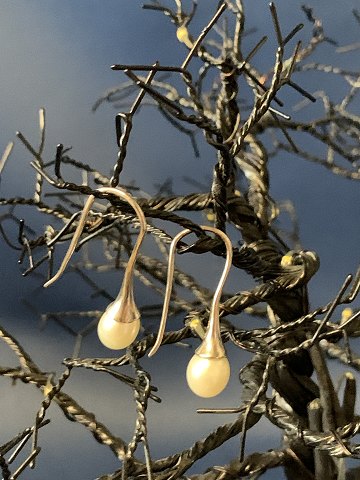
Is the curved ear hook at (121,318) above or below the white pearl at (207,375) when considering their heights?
above

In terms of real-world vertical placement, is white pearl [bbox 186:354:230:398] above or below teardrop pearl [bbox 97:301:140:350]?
below

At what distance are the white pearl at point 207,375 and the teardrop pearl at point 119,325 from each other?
0.12 ft

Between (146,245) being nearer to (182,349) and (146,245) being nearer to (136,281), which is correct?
(136,281)

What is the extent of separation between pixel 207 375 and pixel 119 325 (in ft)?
0.17

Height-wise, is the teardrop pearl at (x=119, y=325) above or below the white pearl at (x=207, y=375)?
above

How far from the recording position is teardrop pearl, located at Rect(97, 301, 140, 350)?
0.34m

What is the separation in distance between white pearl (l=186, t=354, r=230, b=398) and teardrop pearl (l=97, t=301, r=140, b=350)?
0.04 metres

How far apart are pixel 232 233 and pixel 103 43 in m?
0.36

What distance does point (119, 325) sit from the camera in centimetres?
34

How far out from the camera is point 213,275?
103cm

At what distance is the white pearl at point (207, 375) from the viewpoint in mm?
337

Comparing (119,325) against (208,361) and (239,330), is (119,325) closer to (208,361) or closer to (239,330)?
(208,361)

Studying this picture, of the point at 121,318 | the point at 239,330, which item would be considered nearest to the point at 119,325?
the point at 121,318

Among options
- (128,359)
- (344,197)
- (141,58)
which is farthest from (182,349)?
(128,359)
